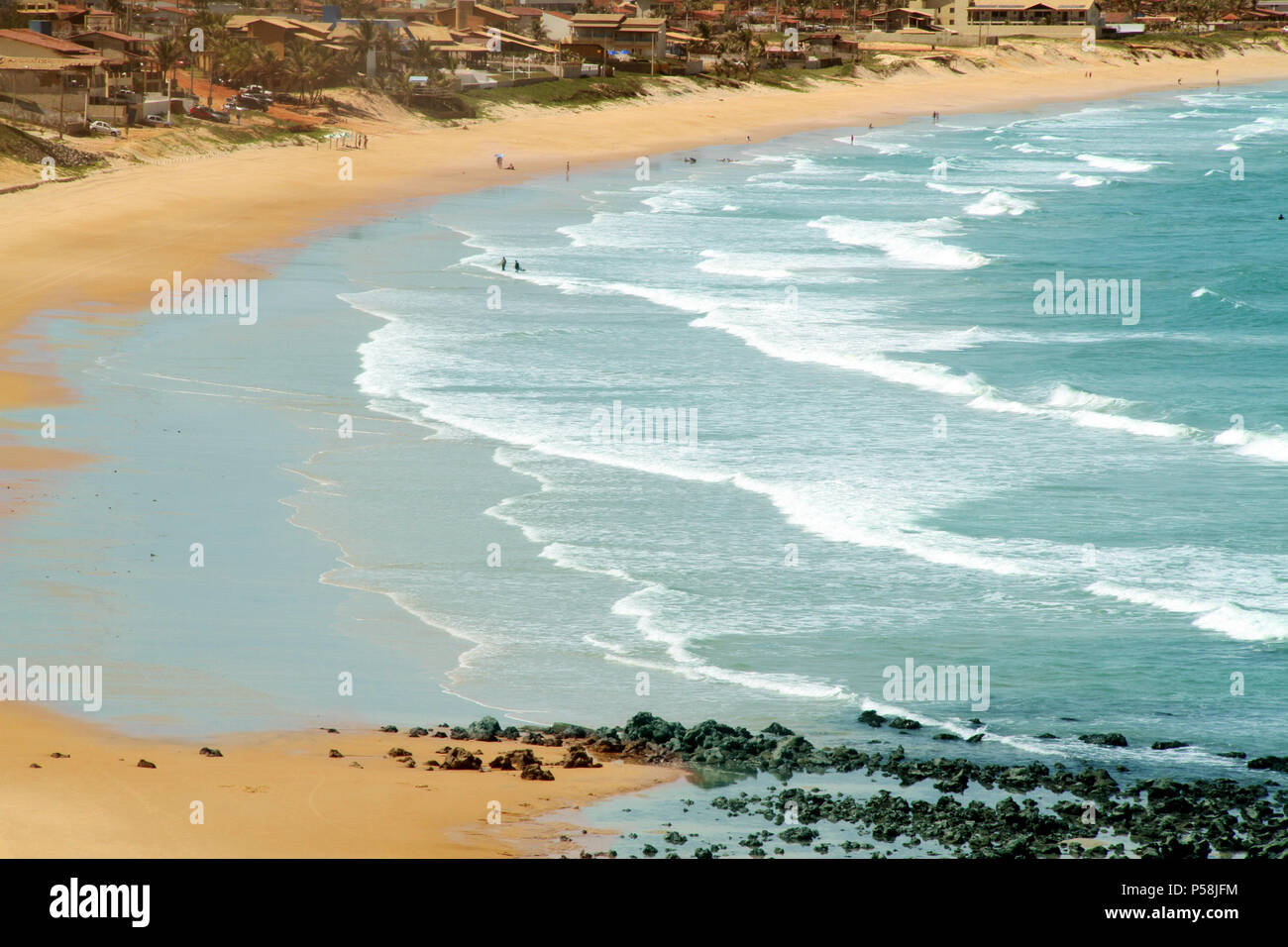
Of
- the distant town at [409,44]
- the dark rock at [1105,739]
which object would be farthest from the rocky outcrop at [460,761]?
the distant town at [409,44]

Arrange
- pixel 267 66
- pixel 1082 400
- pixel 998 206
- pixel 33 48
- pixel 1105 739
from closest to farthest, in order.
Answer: pixel 1105 739, pixel 1082 400, pixel 998 206, pixel 33 48, pixel 267 66

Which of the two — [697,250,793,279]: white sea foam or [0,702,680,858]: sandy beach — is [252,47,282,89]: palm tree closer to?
[697,250,793,279]: white sea foam

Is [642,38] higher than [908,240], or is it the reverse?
[642,38]

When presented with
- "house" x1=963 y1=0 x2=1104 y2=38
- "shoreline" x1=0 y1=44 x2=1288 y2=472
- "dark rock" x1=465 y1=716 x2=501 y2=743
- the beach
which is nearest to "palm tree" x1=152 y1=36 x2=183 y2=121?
the beach

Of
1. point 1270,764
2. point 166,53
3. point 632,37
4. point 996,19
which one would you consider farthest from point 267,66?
point 996,19

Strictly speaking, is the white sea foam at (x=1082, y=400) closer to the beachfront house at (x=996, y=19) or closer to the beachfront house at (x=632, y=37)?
the beachfront house at (x=632, y=37)

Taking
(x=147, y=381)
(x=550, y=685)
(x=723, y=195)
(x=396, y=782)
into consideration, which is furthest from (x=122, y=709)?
(x=723, y=195)

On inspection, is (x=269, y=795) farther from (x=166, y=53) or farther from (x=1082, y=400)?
(x=166, y=53)
